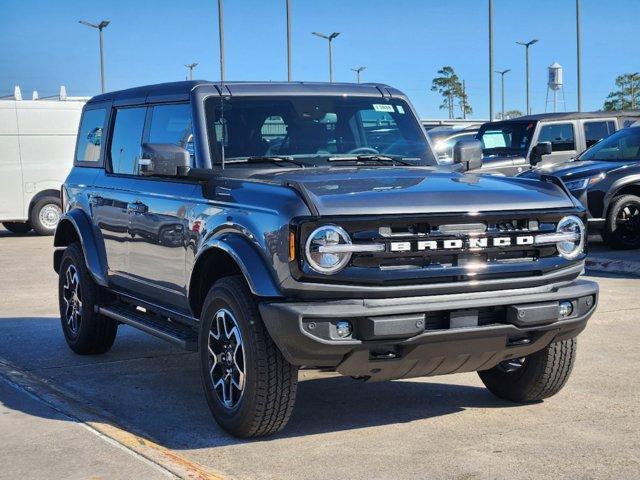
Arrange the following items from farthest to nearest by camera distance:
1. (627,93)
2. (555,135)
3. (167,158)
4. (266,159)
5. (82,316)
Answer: (627,93), (555,135), (82,316), (266,159), (167,158)

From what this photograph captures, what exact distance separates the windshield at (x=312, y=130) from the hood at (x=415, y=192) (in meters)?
0.42

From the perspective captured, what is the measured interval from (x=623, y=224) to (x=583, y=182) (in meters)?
0.78

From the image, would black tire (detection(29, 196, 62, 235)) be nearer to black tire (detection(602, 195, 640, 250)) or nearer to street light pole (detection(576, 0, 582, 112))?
black tire (detection(602, 195, 640, 250))

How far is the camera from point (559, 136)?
18.5m

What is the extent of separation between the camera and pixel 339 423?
5910 mm

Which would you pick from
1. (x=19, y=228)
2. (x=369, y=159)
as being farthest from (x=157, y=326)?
(x=19, y=228)

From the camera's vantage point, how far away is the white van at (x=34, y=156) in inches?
768

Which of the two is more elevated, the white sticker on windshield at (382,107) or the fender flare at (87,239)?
the white sticker on windshield at (382,107)

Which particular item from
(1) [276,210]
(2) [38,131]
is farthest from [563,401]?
(2) [38,131]

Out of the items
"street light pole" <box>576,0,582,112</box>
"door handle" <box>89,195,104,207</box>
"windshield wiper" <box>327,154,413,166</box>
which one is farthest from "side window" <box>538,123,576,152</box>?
"street light pole" <box>576,0,582,112</box>

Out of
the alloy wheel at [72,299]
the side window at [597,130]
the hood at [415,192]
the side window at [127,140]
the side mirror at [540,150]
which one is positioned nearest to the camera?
the hood at [415,192]

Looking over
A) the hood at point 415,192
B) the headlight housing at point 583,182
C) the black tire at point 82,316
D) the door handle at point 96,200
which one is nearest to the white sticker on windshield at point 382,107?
the hood at point 415,192

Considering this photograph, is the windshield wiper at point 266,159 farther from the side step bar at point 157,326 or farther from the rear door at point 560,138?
the rear door at point 560,138

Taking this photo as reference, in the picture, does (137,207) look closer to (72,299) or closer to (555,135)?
(72,299)
